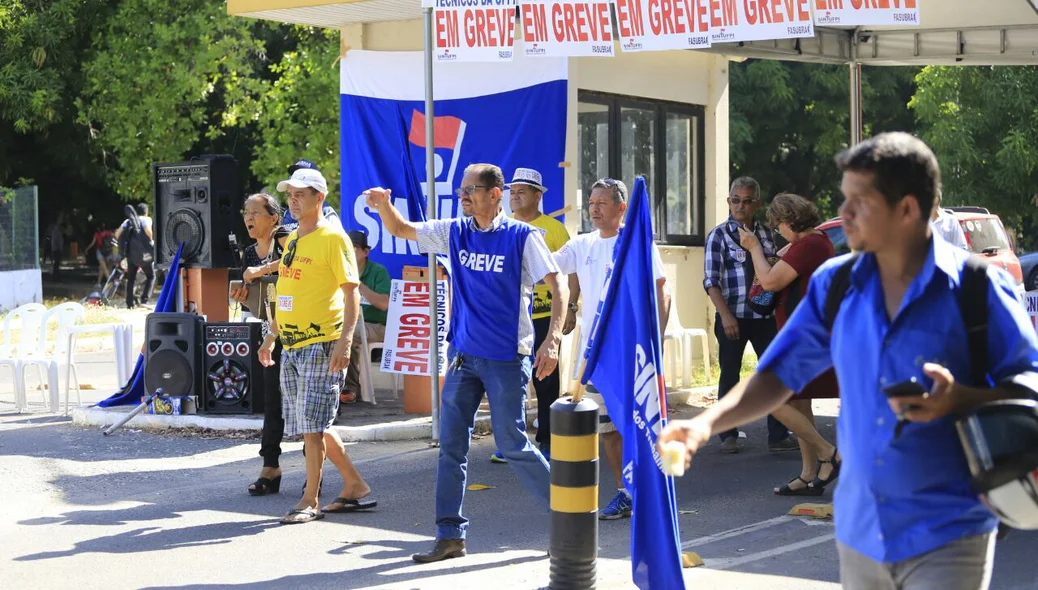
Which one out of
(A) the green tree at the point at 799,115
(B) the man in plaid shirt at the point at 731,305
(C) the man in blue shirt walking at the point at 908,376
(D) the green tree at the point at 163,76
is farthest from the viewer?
(A) the green tree at the point at 799,115

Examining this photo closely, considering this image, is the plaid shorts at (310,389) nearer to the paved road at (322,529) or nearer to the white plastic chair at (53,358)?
the paved road at (322,529)

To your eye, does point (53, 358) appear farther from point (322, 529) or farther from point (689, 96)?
point (689, 96)

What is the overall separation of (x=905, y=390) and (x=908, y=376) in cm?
18

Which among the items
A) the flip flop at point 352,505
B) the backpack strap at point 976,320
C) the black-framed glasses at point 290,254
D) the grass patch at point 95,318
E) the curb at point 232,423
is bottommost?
the flip flop at point 352,505

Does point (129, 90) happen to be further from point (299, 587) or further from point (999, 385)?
point (999, 385)

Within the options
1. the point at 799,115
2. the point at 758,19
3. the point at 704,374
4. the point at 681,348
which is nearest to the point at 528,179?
the point at 758,19

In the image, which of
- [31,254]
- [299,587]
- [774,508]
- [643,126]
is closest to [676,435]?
[299,587]

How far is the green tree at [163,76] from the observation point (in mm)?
27812

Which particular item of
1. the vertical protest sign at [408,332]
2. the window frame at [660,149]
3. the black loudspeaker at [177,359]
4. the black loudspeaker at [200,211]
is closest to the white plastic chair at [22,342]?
the black loudspeaker at [200,211]

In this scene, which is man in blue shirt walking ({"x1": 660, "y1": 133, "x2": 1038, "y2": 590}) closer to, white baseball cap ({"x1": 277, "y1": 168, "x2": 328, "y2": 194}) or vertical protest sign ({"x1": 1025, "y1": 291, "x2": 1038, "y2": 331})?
white baseball cap ({"x1": 277, "y1": 168, "x2": 328, "y2": 194})

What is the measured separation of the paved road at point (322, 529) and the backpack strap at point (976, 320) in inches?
130

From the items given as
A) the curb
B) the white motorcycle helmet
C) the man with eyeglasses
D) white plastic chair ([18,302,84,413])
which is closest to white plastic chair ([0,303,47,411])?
white plastic chair ([18,302,84,413])

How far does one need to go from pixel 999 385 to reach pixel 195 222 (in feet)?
32.8

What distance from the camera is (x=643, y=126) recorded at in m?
13.7
